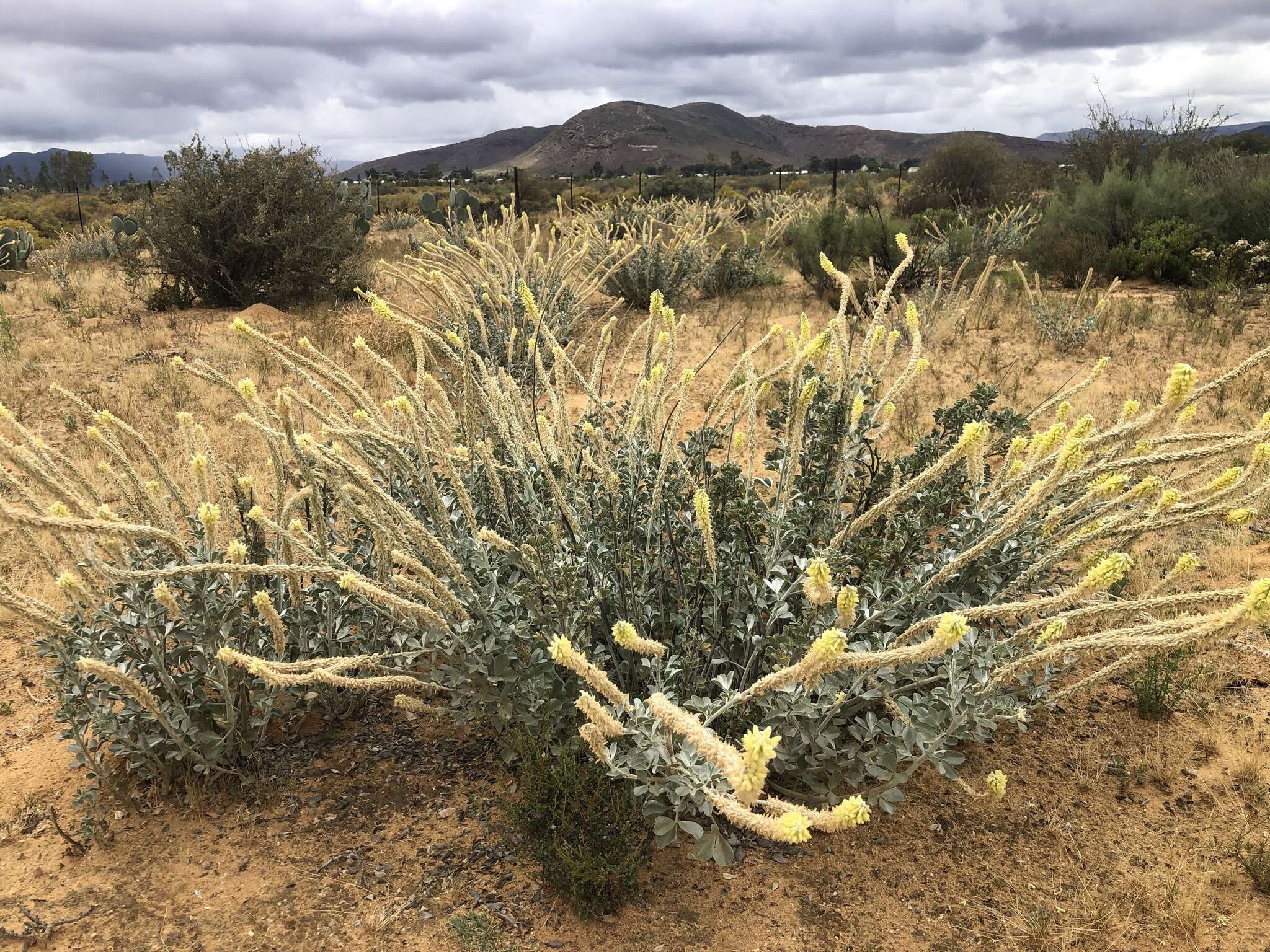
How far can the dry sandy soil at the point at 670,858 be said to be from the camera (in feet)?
6.68

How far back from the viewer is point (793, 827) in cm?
105

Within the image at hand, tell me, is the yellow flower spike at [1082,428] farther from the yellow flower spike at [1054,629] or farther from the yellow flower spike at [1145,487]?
the yellow flower spike at [1054,629]

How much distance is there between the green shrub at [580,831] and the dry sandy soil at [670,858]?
0.25ft

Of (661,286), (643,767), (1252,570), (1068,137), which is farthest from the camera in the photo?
(1068,137)

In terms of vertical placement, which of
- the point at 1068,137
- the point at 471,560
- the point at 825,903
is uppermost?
the point at 1068,137

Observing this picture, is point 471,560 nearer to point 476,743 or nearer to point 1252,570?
point 476,743

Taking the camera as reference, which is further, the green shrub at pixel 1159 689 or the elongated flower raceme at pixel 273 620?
the green shrub at pixel 1159 689

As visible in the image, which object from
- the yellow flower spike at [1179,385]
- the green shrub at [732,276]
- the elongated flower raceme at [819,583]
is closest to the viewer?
the elongated flower raceme at [819,583]

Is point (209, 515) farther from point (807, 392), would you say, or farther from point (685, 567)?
point (807, 392)

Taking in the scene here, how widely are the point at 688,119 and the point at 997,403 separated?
153628 millimetres

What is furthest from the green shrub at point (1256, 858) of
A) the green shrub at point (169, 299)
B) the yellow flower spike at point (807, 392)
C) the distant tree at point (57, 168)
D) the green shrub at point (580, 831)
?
the distant tree at point (57, 168)

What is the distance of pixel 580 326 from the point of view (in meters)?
9.29

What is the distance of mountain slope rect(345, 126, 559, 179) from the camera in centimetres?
14512

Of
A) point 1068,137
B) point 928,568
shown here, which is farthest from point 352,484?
point 1068,137
